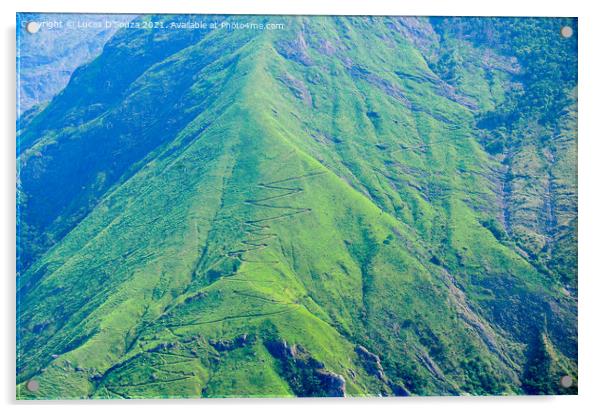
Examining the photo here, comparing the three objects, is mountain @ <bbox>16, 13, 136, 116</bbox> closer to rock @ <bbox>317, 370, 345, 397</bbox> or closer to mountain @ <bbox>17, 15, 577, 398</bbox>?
mountain @ <bbox>17, 15, 577, 398</bbox>

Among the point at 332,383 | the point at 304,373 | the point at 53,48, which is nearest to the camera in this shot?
the point at 332,383

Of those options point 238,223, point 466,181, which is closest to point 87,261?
point 238,223

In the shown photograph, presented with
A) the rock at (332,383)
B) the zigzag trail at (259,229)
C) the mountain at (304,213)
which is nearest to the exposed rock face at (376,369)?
the mountain at (304,213)

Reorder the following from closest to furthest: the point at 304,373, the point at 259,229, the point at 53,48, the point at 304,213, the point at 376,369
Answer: the point at 376,369 < the point at 304,373 < the point at 53,48 < the point at 259,229 < the point at 304,213

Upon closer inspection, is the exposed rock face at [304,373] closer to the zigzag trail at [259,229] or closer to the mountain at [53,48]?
the zigzag trail at [259,229]

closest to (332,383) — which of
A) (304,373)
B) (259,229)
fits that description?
(304,373)

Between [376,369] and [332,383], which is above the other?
[332,383]

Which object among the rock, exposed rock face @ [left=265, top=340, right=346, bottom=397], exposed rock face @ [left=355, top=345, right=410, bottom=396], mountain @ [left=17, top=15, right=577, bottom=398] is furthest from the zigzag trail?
the rock

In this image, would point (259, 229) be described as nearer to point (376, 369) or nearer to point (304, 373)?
point (304, 373)

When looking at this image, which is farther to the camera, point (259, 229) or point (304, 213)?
point (304, 213)
